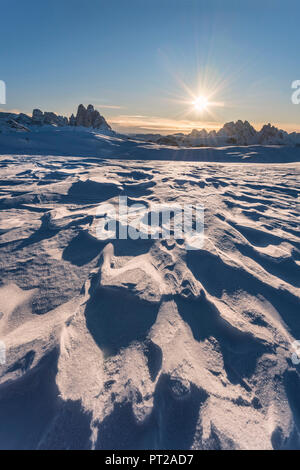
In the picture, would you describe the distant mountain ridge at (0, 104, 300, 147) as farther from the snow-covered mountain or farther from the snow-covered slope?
the snow-covered slope

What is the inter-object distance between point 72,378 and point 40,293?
2.41 feet

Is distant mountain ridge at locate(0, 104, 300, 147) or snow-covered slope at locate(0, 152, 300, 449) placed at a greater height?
distant mountain ridge at locate(0, 104, 300, 147)

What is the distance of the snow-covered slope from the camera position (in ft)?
2.95

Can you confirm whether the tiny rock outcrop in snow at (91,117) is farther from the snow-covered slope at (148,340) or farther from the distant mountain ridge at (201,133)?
the snow-covered slope at (148,340)

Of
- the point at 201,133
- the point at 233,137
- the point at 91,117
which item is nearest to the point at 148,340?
the point at 201,133

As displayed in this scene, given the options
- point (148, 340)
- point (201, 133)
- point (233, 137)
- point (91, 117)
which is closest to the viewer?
point (148, 340)

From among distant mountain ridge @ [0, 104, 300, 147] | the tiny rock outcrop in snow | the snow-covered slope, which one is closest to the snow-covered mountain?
distant mountain ridge @ [0, 104, 300, 147]

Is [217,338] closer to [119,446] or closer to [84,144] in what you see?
[119,446]

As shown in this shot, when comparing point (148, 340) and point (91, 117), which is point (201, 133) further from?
point (148, 340)

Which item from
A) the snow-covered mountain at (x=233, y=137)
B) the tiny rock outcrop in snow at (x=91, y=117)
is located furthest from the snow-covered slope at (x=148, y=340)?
the tiny rock outcrop in snow at (x=91, y=117)

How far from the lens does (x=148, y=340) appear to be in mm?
1198

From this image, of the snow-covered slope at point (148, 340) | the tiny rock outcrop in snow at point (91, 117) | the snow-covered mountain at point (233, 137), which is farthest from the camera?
the tiny rock outcrop in snow at point (91, 117)

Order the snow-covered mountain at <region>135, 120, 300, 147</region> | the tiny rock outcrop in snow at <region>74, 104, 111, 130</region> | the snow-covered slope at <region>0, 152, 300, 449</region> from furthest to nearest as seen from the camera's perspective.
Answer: the tiny rock outcrop in snow at <region>74, 104, 111, 130</region>, the snow-covered mountain at <region>135, 120, 300, 147</region>, the snow-covered slope at <region>0, 152, 300, 449</region>

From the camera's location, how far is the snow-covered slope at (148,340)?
2.95ft
